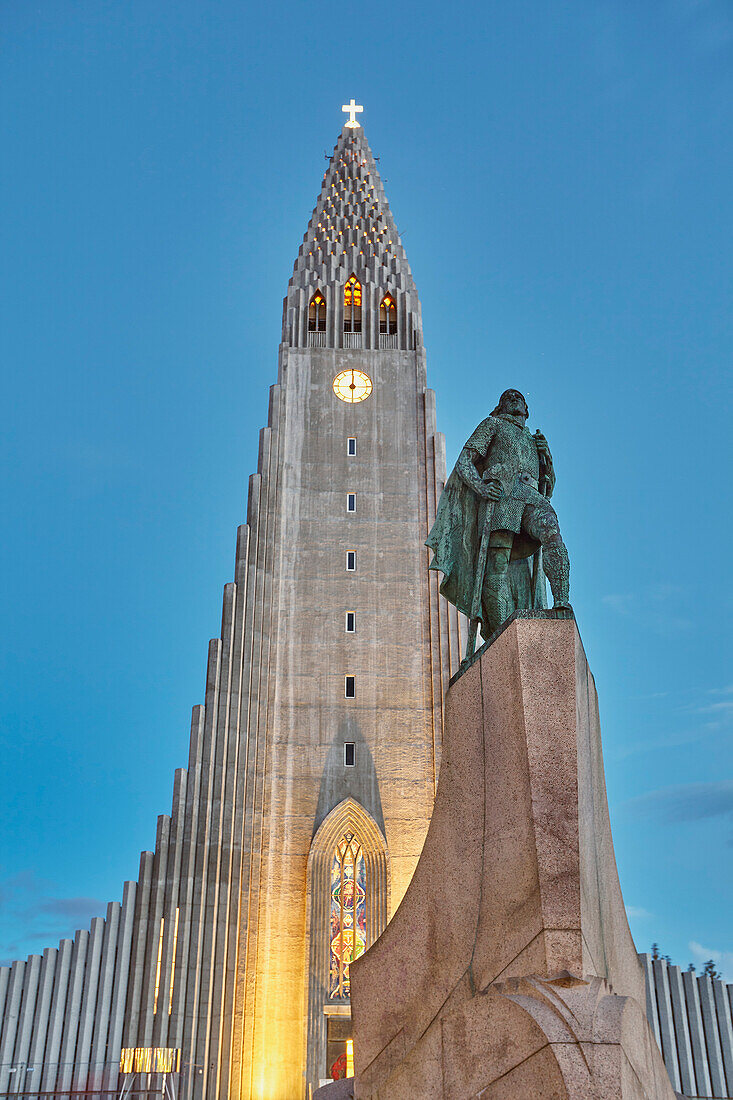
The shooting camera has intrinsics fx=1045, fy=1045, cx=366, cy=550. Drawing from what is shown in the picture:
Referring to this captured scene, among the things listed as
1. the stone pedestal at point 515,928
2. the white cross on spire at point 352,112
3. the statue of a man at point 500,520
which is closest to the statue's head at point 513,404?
the statue of a man at point 500,520

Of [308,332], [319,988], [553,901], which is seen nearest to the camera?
[553,901]

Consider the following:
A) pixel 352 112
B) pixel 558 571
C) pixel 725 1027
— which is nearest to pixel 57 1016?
pixel 725 1027

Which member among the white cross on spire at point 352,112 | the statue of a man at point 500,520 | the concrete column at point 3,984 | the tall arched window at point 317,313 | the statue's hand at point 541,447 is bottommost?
the concrete column at point 3,984

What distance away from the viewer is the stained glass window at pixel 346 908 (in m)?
23.8

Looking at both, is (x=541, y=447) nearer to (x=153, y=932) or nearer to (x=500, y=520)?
(x=500, y=520)

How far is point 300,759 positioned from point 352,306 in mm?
13959

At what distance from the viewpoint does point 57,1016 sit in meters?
22.8

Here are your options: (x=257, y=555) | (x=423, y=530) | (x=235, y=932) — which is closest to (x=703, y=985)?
(x=235, y=932)

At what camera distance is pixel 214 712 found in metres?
25.7

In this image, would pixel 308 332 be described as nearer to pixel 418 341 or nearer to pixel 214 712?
pixel 418 341

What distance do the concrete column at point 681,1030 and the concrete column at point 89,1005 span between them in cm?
1286

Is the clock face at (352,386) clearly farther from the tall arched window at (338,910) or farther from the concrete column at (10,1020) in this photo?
the concrete column at (10,1020)

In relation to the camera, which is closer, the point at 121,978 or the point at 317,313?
the point at 121,978

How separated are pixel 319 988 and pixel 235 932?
2.27 meters
